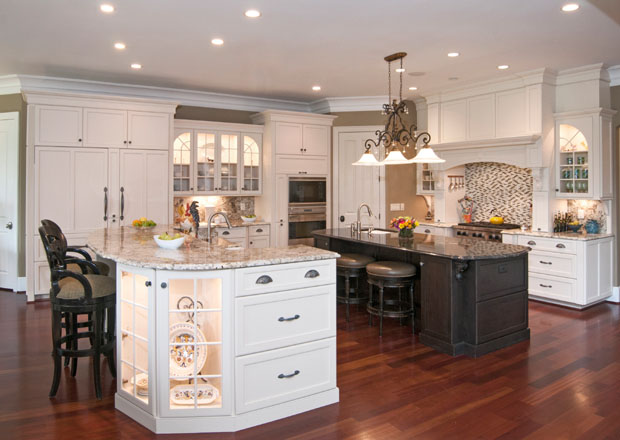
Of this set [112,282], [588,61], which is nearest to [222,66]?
[112,282]

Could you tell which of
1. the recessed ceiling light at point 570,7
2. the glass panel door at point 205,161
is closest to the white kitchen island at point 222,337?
the recessed ceiling light at point 570,7

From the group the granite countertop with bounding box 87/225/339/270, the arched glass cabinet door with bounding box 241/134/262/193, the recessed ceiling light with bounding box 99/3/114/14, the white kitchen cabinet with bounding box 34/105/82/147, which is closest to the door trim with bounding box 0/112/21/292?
the white kitchen cabinet with bounding box 34/105/82/147

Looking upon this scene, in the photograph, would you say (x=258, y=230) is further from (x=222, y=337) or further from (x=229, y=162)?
(x=222, y=337)

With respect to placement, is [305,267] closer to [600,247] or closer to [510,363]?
[510,363]

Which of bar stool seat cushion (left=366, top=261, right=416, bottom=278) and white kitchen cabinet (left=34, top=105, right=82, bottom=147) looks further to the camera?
white kitchen cabinet (left=34, top=105, right=82, bottom=147)

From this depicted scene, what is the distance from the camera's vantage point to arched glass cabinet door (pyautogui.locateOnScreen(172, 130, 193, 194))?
682 cm

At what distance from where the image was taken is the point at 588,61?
17.8 ft

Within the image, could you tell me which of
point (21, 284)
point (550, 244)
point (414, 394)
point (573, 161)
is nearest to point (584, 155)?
point (573, 161)

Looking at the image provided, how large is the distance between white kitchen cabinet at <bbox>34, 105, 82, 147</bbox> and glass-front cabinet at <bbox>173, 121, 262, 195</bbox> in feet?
4.19

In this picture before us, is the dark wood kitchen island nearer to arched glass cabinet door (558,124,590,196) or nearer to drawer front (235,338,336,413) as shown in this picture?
drawer front (235,338,336,413)

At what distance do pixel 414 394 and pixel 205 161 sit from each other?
15.8ft

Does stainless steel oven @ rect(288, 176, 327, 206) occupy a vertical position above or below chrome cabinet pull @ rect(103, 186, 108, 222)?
above


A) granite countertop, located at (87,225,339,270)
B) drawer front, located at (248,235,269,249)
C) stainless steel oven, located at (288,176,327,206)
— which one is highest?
stainless steel oven, located at (288,176,327,206)

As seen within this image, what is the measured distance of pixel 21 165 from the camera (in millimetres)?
6461
